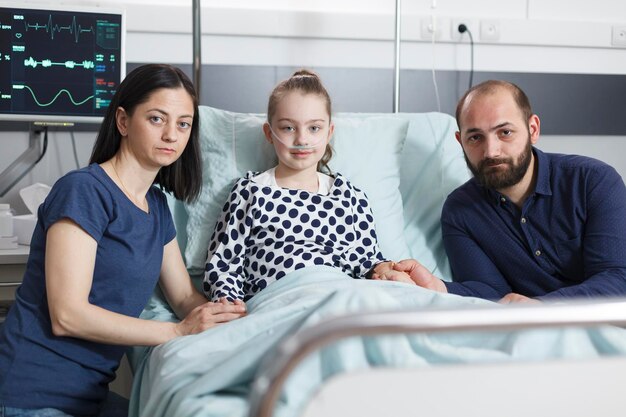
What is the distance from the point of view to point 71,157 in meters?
2.92

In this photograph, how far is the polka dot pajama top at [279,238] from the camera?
1.99m

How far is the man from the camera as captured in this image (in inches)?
78.7

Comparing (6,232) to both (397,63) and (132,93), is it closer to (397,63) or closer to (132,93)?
(132,93)

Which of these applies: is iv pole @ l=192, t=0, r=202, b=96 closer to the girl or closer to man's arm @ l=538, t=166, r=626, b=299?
the girl

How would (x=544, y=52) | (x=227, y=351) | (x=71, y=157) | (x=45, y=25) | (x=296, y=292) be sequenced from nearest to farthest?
(x=227, y=351), (x=296, y=292), (x=45, y=25), (x=71, y=157), (x=544, y=52)

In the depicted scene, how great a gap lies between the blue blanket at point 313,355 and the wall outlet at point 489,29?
6.26 ft

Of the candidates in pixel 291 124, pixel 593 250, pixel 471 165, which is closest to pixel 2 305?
pixel 291 124

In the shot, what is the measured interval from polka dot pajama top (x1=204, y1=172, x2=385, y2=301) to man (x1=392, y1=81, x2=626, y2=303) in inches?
6.0

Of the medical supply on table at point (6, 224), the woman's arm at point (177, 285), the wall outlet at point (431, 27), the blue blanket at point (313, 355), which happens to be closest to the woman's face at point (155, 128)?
the woman's arm at point (177, 285)

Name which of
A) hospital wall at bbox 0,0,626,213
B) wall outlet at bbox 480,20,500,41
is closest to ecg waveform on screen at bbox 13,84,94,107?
hospital wall at bbox 0,0,626,213

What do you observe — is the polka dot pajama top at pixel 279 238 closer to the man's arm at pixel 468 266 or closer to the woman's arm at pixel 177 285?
the woman's arm at pixel 177 285

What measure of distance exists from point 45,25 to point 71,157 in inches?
20.7

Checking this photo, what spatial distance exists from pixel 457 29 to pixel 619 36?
0.71 meters

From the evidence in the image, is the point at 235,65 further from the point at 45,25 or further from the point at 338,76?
the point at 45,25
